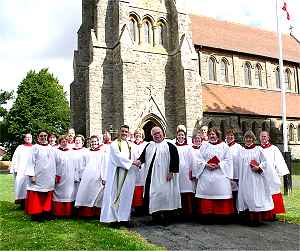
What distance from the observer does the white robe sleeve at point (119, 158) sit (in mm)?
8117

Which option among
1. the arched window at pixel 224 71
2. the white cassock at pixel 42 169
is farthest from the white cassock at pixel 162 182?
the arched window at pixel 224 71

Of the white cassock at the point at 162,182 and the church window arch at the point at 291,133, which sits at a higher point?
the church window arch at the point at 291,133

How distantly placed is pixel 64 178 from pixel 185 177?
311cm

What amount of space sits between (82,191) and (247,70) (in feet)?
93.5

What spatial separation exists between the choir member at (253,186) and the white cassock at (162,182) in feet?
4.89

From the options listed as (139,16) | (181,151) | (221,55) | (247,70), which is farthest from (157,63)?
(181,151)

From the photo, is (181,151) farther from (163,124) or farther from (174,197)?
(163,124)

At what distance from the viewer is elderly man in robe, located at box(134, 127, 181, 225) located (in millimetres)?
8242

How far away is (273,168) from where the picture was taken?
336 inches

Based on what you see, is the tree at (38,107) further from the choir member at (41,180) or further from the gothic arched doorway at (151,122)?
the choir member at (41,180)

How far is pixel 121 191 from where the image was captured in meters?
8.16

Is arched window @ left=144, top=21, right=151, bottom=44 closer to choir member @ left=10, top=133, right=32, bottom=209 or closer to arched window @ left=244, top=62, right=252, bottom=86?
arched window @ left=244, top=62, right=252, bottom=86

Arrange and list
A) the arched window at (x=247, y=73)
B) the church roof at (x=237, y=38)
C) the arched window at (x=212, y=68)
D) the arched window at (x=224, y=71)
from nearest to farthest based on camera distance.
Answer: the arched window at (x=212, y=68)
the arched window at (x=224, y=71)
the church roof at (x=237, y=38)
the arched window at (x=247, y=73)

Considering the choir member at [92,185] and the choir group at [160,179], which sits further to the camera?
the choir member at [92,185]
